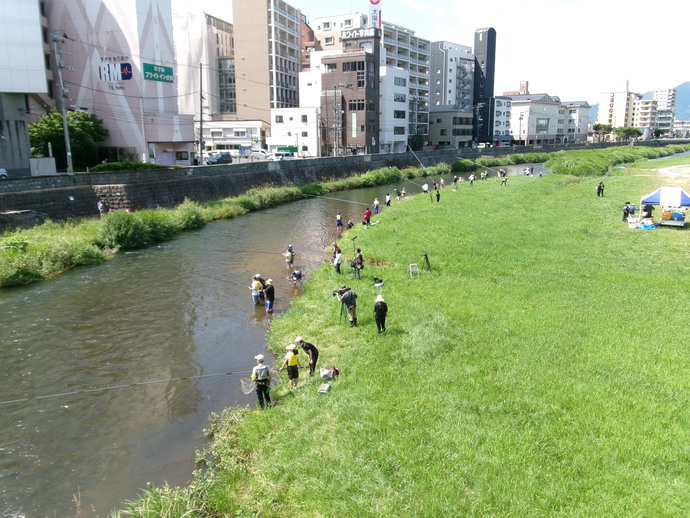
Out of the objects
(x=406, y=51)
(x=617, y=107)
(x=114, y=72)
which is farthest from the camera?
(x=617, y=107)

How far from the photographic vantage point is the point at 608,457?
884 centimetres

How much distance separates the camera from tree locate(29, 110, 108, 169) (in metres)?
48.9

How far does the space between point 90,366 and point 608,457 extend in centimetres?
1341

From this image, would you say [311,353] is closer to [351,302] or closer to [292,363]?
[292,363]

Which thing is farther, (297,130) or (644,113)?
(644,113)

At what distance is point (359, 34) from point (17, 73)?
187 ft

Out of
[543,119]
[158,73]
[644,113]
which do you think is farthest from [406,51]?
[644,113]

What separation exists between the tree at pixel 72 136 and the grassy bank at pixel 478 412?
136 feet

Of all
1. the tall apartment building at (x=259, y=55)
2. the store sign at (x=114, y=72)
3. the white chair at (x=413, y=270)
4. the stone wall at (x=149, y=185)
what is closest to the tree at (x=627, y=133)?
the tall apartment building at (x=259, y=55)

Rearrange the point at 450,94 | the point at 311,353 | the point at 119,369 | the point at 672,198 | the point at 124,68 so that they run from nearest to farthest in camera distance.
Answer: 1. the point at 311,353
2. the point at 119,369
3. the point at 672,198
4. the point at 124,68
5. the point at 450,94

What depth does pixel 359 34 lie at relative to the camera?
279ft

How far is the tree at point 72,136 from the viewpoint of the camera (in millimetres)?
48938

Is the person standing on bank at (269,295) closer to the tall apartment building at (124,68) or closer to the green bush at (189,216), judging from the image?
the green bush at (189,216)

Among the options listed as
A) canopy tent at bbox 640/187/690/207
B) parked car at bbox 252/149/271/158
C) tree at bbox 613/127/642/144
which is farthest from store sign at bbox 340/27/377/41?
tree at bbox 613/127/642/144
